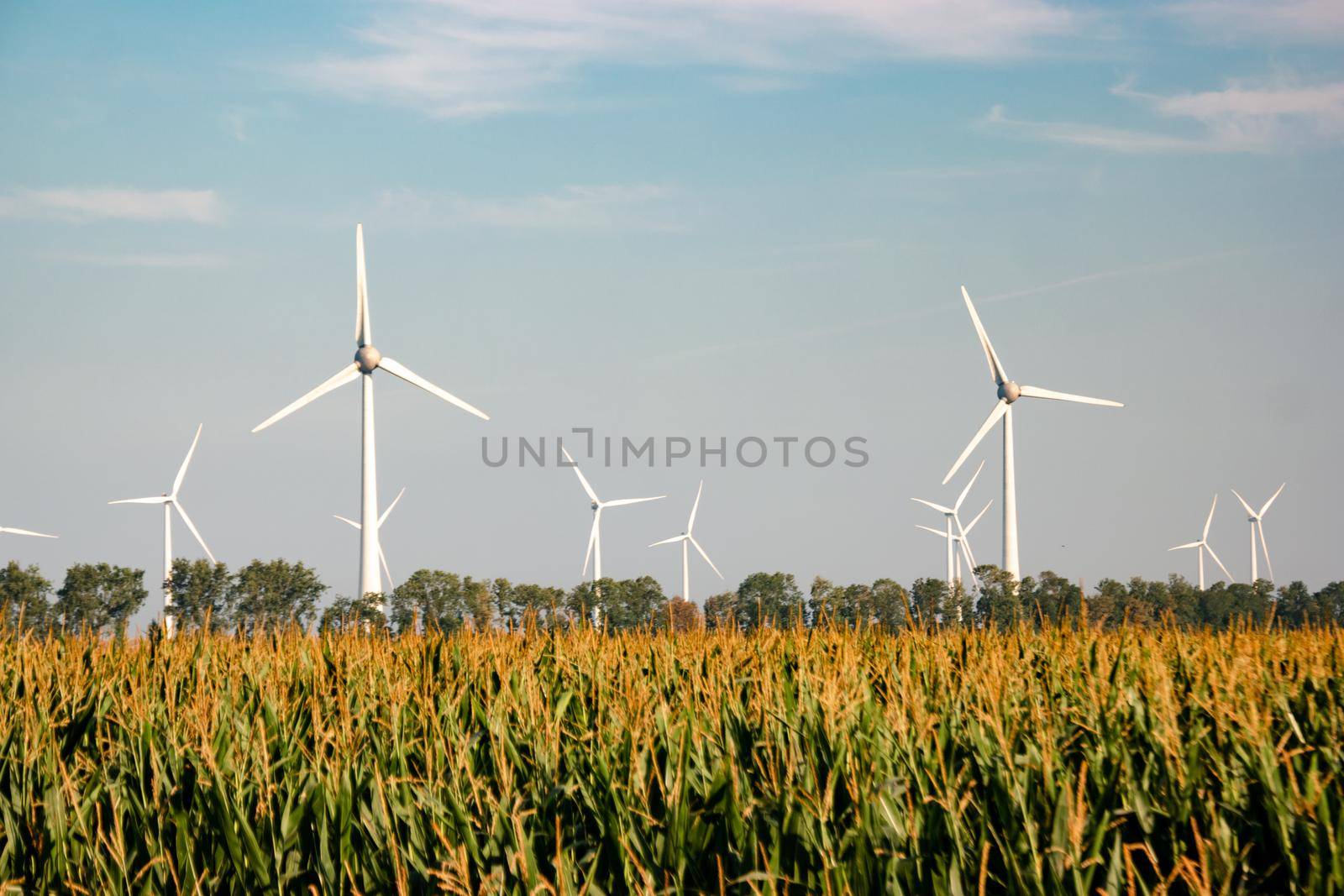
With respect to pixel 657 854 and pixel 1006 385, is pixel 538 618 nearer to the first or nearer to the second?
pixel 657 854

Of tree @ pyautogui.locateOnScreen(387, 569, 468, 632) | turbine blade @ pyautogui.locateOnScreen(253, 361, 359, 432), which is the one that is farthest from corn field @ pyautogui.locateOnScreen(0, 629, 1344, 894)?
tree @ pyautogui.locateOnScreen(387, 569, 468, 632)

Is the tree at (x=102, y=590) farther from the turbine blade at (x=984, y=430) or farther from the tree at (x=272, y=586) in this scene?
the turbine blade at (x=984, y=430)

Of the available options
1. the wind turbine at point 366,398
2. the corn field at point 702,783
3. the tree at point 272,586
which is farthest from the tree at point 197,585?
the corn field at point 702,783

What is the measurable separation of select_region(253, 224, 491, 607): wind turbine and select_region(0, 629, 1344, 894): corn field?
55.7 m

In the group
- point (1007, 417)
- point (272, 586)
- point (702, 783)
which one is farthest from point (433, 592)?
point (702, 783)

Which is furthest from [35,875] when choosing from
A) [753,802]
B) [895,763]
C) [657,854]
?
Answer: [895,763]

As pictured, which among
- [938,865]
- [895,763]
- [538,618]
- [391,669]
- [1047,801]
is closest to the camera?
[938,865]

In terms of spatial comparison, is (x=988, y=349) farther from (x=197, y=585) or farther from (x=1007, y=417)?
(x=197, y=585)

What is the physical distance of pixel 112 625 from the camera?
83.7 feet

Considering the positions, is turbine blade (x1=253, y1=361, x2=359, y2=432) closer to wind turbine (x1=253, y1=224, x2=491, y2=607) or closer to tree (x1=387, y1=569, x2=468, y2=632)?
wind turbine (x1=253, y1=224, x2=491, y2=607)

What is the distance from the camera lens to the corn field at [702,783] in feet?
32.8

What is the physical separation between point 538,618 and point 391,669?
237 inches

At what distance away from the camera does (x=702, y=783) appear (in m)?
12.1

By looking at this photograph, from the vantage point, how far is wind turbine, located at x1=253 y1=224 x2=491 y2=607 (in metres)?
73.6
